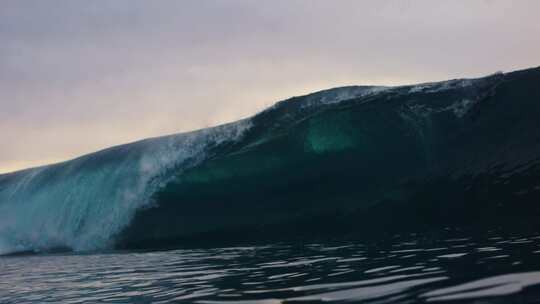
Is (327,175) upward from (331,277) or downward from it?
upward

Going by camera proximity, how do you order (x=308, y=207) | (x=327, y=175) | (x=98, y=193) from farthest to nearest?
(x=98, y=193) → (x=327, y=175) → (x=308, y=207)

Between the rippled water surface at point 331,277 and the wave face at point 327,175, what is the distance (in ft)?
11.6

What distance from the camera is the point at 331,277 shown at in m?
6.05

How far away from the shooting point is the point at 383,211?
1411 cm

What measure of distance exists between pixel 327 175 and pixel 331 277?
1000cm

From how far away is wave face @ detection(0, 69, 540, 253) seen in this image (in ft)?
44.5

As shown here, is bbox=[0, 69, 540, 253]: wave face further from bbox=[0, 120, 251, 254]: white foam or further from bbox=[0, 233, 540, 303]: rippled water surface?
bbox=[0, 233, 540, 303]: rippled water surface

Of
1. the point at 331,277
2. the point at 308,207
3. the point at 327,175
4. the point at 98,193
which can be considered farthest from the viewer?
the point at 98,193

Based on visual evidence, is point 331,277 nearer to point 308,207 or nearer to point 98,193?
point 308,207

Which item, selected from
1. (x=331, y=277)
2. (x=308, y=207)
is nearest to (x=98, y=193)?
(x=308, y=207)

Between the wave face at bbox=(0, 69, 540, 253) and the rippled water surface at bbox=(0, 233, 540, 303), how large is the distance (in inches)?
140

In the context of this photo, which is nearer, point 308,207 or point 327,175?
point 308,207

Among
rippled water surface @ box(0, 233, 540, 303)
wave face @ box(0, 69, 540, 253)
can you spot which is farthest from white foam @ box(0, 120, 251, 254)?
rippled water surface @ box(0, 233, 540, 303)

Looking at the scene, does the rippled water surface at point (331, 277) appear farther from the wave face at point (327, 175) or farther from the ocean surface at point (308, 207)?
the wave face at point (327, 175)
